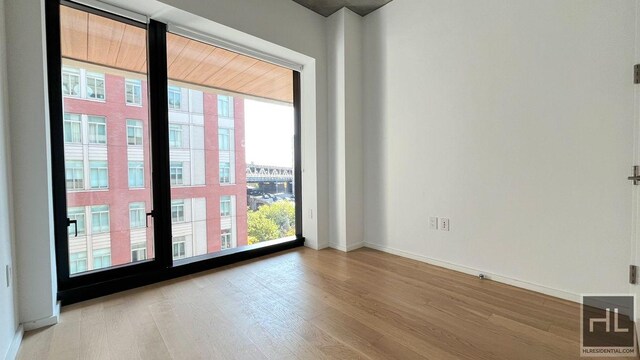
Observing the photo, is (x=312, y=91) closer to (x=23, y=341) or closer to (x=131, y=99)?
(x=131, y=99)

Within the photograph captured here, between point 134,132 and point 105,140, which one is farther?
point 134,132

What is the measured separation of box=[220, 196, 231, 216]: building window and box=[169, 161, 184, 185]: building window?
49 centimetres

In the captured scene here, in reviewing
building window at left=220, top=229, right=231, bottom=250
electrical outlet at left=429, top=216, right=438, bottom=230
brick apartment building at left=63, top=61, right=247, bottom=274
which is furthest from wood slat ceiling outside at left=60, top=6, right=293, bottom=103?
electrical outlet at left=429, top=216, right=438, bottom=230

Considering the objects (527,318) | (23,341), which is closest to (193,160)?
(23,341)

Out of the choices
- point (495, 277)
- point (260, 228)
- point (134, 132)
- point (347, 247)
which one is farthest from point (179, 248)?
point (495, 277)

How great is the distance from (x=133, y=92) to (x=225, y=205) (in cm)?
137

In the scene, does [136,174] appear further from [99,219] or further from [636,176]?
[636,176]

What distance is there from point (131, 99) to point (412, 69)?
2.70 meters

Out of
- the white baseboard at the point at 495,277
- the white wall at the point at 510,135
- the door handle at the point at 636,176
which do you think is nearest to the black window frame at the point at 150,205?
the white baseboard at the point at 495,277

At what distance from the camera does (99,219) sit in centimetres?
222

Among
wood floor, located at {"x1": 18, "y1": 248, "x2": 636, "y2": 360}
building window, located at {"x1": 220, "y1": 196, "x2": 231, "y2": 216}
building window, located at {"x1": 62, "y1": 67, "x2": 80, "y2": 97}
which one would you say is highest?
building window, located at {"x1": 62, "y1": 67, "x2": 80, "y2": 97}

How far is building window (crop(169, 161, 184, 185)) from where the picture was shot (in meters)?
2.59

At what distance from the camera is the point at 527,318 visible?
1.79m

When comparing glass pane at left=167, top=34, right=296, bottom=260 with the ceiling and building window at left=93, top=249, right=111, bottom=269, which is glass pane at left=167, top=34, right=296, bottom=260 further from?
the ceiling
